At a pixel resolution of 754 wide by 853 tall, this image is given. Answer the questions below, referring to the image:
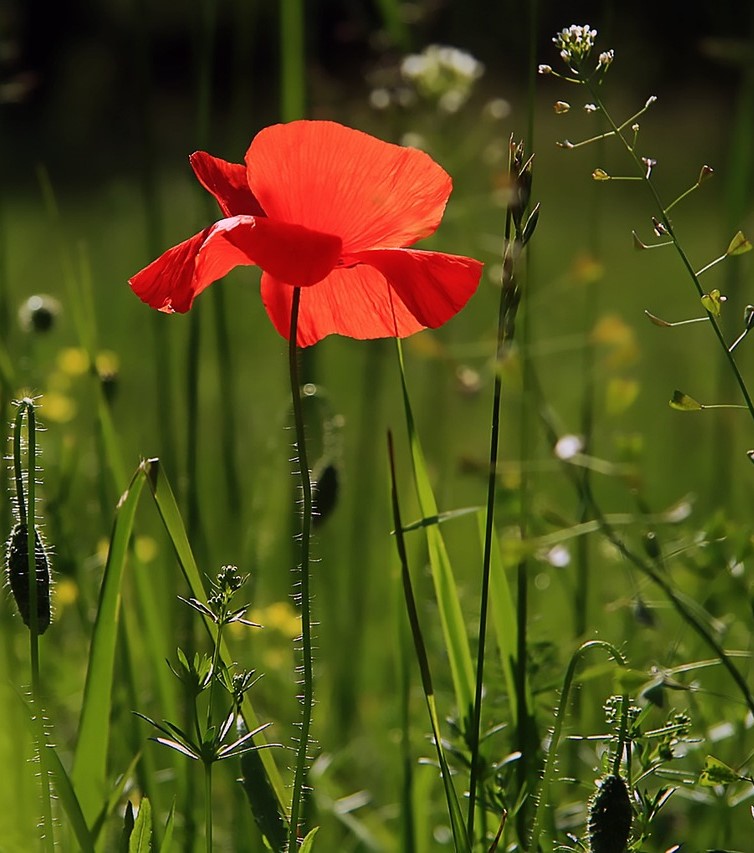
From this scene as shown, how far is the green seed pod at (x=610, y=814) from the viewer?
0.67 meters

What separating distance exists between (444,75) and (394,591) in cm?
82

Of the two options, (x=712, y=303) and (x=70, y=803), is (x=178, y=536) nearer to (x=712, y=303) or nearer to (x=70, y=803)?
(x=70, y=803)

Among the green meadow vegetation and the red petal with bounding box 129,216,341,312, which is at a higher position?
the red petal with bounding box 129,216,341,312

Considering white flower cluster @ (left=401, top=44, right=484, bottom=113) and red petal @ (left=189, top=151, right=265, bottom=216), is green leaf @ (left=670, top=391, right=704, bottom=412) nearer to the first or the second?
red petal @ (left=189, top=151, right=265, bottom=216)

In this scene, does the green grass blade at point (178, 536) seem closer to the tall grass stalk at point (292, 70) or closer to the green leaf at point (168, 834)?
the green leaf at point (168, 834)

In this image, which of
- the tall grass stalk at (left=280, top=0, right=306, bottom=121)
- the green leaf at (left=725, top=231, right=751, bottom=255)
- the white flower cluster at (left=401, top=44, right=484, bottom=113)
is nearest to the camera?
the green leaf at (left=725, top=231, right=751, bottom=255)

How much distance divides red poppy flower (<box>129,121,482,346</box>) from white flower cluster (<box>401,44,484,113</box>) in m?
0.86

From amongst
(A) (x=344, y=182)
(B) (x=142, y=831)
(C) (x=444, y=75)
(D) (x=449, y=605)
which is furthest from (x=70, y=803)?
(C) (x=444, y=75)

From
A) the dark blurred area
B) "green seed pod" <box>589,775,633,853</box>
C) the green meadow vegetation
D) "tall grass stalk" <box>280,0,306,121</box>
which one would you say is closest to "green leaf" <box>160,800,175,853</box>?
the green meadow vegetation

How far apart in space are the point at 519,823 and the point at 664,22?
3.37 metres

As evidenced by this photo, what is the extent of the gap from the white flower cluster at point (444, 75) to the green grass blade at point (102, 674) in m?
0.92

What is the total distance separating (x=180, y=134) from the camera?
598 centimetres

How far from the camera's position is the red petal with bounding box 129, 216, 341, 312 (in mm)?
666

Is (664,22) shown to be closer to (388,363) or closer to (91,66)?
(388,363)
